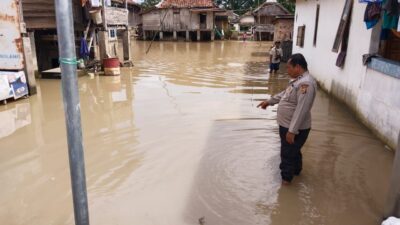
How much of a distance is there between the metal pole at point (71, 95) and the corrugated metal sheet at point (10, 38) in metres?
9.17

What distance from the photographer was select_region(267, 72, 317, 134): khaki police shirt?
164 inches

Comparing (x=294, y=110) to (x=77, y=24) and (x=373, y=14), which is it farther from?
(x=77, y=24)

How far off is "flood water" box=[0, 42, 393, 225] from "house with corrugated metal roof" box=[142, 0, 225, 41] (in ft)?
99.9

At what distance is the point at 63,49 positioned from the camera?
69.4 inches

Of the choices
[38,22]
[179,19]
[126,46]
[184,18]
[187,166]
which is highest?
[184,18]

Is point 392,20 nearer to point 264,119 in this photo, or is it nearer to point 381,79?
point 381,79

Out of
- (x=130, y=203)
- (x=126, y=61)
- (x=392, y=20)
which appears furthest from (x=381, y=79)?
(x=126, y=61)

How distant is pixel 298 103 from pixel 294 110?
0.17m

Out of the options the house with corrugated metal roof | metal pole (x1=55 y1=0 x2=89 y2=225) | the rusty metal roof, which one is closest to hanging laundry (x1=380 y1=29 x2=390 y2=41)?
metal pole (x1=55 y1=0 x2=89 y2=225)

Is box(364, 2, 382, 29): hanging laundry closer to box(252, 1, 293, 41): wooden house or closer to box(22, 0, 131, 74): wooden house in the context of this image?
box(22, 0, 131, 74): wooden house

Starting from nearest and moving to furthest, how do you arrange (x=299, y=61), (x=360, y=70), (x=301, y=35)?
1. (x=299, y=61)
2. (x=360, y=70)
3. (x=301, y=35)

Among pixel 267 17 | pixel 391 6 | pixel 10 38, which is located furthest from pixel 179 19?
pixel 391 6

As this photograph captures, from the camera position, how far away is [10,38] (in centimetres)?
974

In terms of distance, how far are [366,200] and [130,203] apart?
287cm
